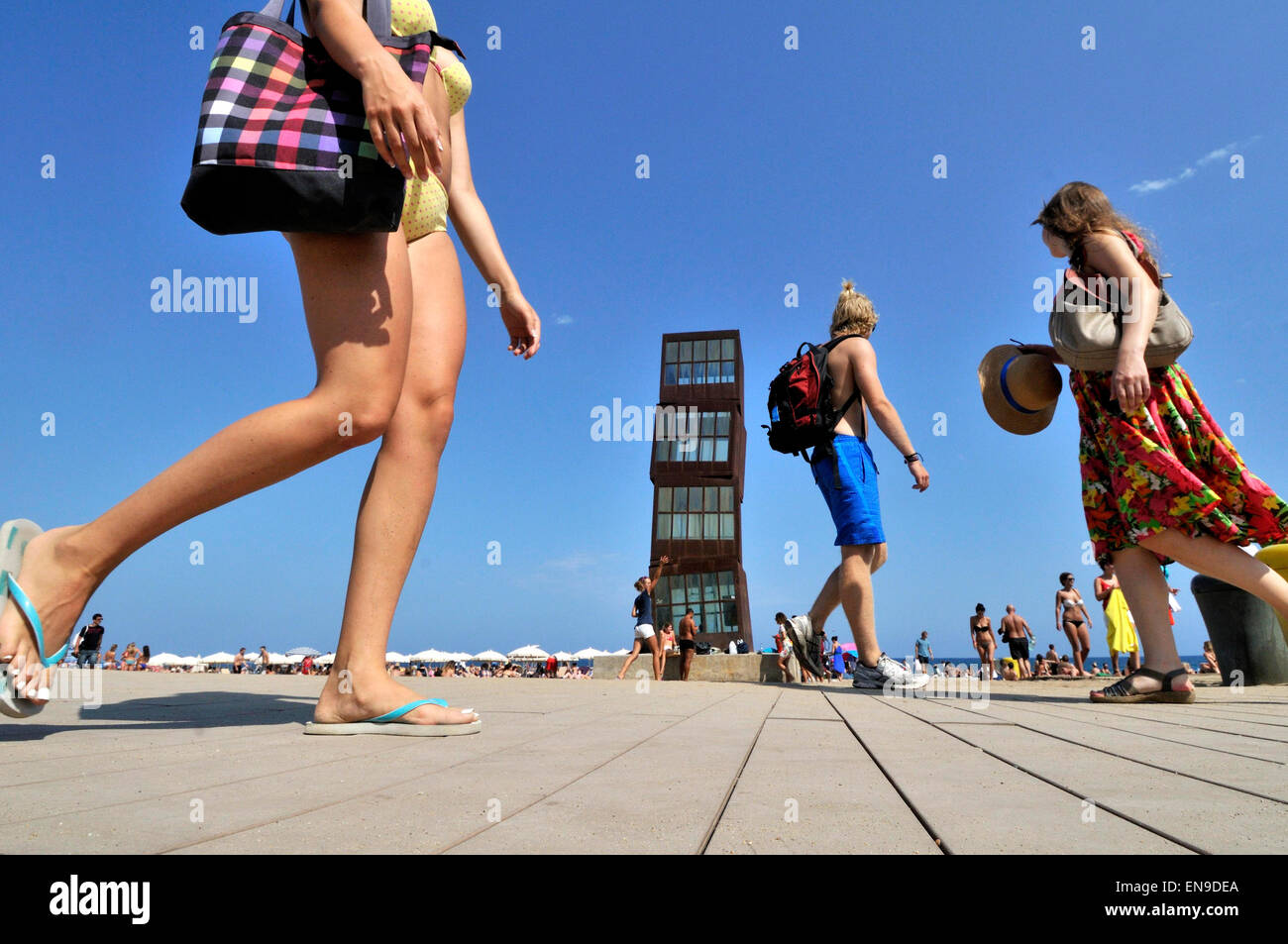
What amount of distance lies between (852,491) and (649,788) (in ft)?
12.8

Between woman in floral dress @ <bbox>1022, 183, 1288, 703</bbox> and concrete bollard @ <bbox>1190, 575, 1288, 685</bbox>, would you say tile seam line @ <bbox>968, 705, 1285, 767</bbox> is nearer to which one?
woman in floral dress @ <bbox>1022, 183, 1288, 703</bbox>

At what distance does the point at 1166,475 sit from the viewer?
3227mm

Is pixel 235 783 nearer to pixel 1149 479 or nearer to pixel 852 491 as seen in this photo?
pixel 1149 479

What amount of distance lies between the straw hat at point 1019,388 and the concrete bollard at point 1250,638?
7.95ft

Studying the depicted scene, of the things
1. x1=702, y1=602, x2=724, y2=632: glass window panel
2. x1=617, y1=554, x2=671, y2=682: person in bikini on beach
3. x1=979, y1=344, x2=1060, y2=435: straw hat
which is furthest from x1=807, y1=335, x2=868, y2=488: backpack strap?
x1=702, y1=602, x2=724, y2=632: glass window panel

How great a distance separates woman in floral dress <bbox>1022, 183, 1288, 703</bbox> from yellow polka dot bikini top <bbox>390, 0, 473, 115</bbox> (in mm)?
A: 2758

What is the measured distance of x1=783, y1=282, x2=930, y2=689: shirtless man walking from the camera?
4.75 meters

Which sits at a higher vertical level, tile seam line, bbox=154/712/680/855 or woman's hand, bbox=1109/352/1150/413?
woman's hand, bbox=1109/352/1150/413

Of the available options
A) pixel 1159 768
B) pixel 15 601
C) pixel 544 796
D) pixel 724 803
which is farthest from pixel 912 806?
pixel 15 601

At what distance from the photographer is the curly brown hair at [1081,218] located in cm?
356

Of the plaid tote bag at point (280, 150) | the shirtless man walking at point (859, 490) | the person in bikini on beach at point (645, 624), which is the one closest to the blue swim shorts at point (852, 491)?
the shirtless man walking at point (859, 490)
